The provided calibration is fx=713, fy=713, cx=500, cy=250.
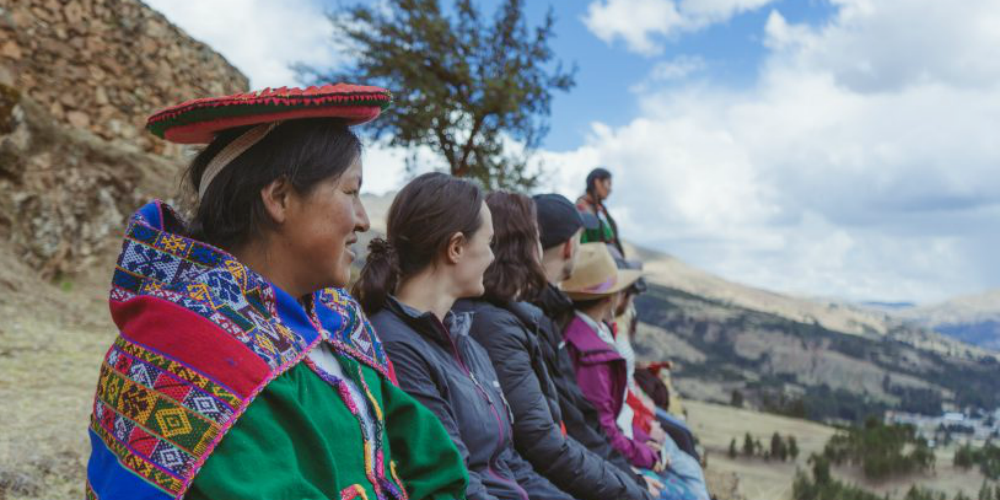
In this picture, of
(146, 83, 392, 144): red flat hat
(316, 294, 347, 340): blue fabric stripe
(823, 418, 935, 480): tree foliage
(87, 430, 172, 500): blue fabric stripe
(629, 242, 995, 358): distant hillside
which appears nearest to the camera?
(87, 430, 172, 500): blue fabric stripe

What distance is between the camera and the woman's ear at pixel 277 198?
152 cm

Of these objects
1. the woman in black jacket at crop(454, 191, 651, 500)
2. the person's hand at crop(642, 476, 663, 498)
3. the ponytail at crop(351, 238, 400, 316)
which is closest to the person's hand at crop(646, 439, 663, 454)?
the person's hand at crop(642, 476, 663, 498)

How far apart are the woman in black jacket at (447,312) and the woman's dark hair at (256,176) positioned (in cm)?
88

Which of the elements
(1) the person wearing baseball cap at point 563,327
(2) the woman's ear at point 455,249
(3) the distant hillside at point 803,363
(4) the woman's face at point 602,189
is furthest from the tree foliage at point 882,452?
(3) the distant hillside at point 803,363

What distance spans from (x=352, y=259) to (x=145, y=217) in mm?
457

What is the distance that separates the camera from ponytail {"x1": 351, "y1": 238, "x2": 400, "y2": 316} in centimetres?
252

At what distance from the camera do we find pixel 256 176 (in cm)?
153

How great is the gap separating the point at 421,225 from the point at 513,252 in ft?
2.63

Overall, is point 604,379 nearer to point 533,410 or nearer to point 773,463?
point 533,410

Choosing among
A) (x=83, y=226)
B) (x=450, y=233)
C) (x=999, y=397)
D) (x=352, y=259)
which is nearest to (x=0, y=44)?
(x=83, y=226)

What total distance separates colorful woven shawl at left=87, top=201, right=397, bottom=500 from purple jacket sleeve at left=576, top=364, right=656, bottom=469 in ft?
8.09

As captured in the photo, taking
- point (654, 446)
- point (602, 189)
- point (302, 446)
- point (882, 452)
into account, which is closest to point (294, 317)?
point (302, 446)

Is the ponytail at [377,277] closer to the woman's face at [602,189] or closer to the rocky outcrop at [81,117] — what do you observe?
the rocky outcrop at [81,117]

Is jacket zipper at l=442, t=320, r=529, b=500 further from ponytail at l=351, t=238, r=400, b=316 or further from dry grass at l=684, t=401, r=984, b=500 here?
dry grass at l=684, t=401, r=984, b=500
